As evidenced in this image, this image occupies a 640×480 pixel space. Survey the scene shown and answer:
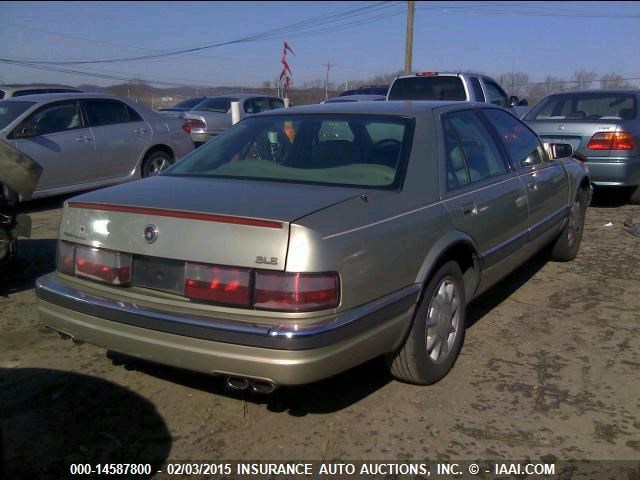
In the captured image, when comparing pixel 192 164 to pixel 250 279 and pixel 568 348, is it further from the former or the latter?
pixel 568 348

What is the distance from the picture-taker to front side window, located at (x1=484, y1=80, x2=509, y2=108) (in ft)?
34.4

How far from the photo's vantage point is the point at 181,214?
274cm

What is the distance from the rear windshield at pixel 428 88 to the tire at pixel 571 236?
4291 millimetres

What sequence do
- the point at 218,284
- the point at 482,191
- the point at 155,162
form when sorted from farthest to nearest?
Result: the point at 155,162 → the point at 482,191 → the point at 218,284

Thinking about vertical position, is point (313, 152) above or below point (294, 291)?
above

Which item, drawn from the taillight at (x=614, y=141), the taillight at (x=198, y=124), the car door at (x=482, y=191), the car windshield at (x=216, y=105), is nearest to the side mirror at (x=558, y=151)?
the car door at (x=482, y=191)

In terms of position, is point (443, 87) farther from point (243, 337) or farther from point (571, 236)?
point (243, 337)

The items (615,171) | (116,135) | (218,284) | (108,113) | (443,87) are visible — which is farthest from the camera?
(443,87)

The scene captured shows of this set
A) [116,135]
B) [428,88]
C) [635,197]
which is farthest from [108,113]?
[635,197]

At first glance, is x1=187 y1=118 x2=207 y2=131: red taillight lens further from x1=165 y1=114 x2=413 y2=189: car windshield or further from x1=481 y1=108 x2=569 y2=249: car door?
x1=165 y1=114 x2=413 y2=189: car windshield

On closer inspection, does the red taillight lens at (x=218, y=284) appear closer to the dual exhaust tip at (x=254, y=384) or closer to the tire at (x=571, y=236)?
the dual exhaust tip at (x=254, y=384)

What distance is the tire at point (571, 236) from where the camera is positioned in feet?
18.4

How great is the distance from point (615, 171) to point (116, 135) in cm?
680

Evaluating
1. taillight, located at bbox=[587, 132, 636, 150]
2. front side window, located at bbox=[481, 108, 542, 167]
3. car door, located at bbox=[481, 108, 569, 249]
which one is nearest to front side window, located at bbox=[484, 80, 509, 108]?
taillight, located at bbox=[587, 132, 636, 150]
